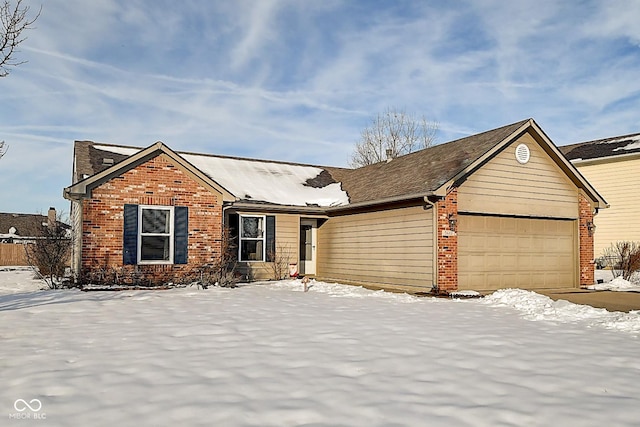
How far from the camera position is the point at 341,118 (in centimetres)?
3083

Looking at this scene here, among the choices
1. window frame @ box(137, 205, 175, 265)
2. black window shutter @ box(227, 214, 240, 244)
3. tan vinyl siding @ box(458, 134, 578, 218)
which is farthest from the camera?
black window shutter @ box(227, 214, 240, 244)

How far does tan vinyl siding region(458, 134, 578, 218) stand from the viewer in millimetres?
14500

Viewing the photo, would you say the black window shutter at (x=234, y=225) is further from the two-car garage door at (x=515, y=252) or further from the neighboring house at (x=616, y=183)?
the neighboring house at (x=616, y=183)

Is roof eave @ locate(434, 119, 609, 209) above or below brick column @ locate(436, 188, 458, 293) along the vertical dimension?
above

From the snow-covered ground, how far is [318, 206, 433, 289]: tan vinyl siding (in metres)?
3.87

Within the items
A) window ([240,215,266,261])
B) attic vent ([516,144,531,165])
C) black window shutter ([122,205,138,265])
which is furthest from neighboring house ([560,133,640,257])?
black window shutter ([122,205,138,265])

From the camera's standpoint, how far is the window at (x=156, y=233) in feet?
47.6

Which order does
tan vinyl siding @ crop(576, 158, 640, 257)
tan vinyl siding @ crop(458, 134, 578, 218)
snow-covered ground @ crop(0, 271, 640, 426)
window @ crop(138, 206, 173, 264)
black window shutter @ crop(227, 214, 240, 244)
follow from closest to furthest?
snow-covered ground @ crop(0, 271, 640, 426) < tan vinyl siding @ crop(458, 134, 578, 218) < window @ crop(138, 206, 173, 264) < black window shutter @ crop(227, 214, 240, 244) < tan vinyl siding @ crop(576, 158, 640, 257)

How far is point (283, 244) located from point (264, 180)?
119 inches

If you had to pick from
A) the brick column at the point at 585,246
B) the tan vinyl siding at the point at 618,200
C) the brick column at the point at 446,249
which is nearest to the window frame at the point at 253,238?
the brick column at the point at 446,249

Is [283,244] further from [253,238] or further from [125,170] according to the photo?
[125,170]

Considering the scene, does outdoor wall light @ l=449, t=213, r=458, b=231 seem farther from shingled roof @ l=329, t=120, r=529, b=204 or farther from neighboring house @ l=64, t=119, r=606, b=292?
shingled roof @ l=329, t=120, r=529, b=204

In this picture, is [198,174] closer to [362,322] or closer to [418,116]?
[362,322]

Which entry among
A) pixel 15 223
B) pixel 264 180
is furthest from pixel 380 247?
pixel 15 223
